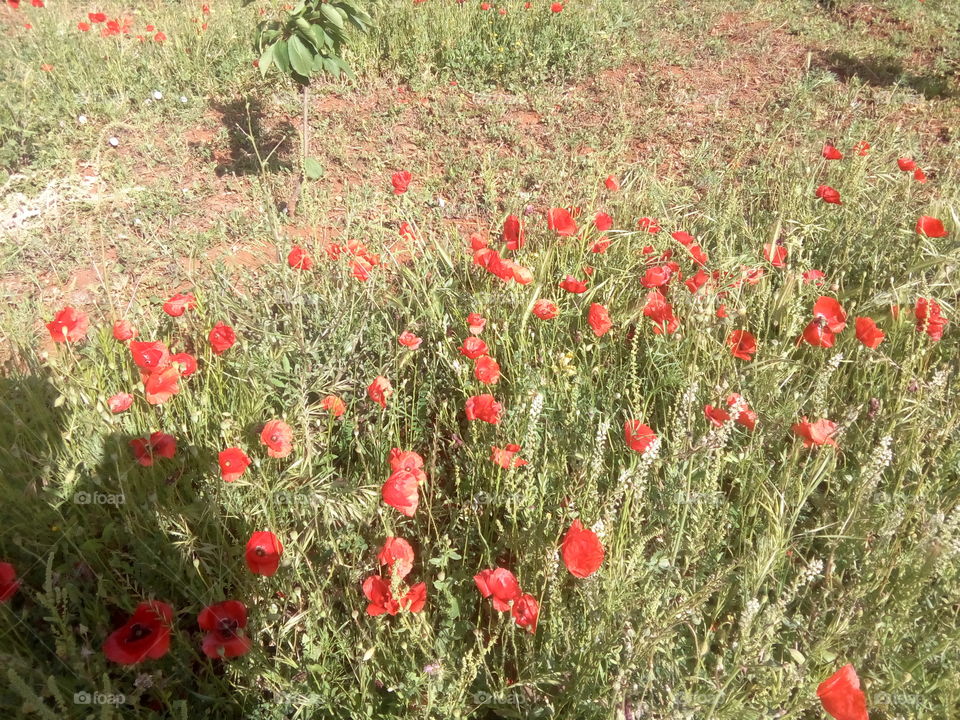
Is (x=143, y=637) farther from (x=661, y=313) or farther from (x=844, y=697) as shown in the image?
(x=661, y=313)

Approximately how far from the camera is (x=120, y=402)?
189 cm

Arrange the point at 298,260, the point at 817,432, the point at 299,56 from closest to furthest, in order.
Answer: the point at 817,432 → the point at 298,260 → the point at 299,56

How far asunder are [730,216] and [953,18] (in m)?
4.89

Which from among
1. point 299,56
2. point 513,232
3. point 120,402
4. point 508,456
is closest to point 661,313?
point 513,232

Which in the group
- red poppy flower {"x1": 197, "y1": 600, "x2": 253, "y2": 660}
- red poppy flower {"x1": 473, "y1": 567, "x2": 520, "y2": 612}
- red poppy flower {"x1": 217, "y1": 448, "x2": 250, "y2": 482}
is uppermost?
red poppy flower {"x1": 217, "y1": 448, "x2": 250, "y2": 482}

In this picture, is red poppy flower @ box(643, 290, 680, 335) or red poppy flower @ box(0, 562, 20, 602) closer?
red poppy flower @ box(0, 562, 20, 602)

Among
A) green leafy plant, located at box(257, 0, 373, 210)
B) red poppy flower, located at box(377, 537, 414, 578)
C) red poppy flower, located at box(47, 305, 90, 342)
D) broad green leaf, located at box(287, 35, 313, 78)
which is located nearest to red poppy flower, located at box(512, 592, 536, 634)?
red poppy flower, located at box(377, 537, 414, 578)

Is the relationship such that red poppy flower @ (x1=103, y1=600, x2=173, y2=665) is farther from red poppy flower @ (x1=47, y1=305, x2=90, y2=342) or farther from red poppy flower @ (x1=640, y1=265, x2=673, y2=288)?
red poppy flower @ (x1=640, y1=265, x2=673, y2=288)

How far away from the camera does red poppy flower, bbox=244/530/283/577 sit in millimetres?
1454

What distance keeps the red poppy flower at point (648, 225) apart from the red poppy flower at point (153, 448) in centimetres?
191

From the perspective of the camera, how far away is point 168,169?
13.4ft

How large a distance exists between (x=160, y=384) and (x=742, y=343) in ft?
5.57

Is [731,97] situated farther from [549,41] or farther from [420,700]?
[420,700]

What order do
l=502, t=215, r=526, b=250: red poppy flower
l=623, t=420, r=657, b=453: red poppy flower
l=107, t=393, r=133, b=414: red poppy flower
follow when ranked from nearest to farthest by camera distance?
l=623, t=420, r=657, b=453: red poppy flower < l=107, t=393, r=133, b=414: red poppy flower < l=502, t=215, r=526, b=250: red poppy flower
